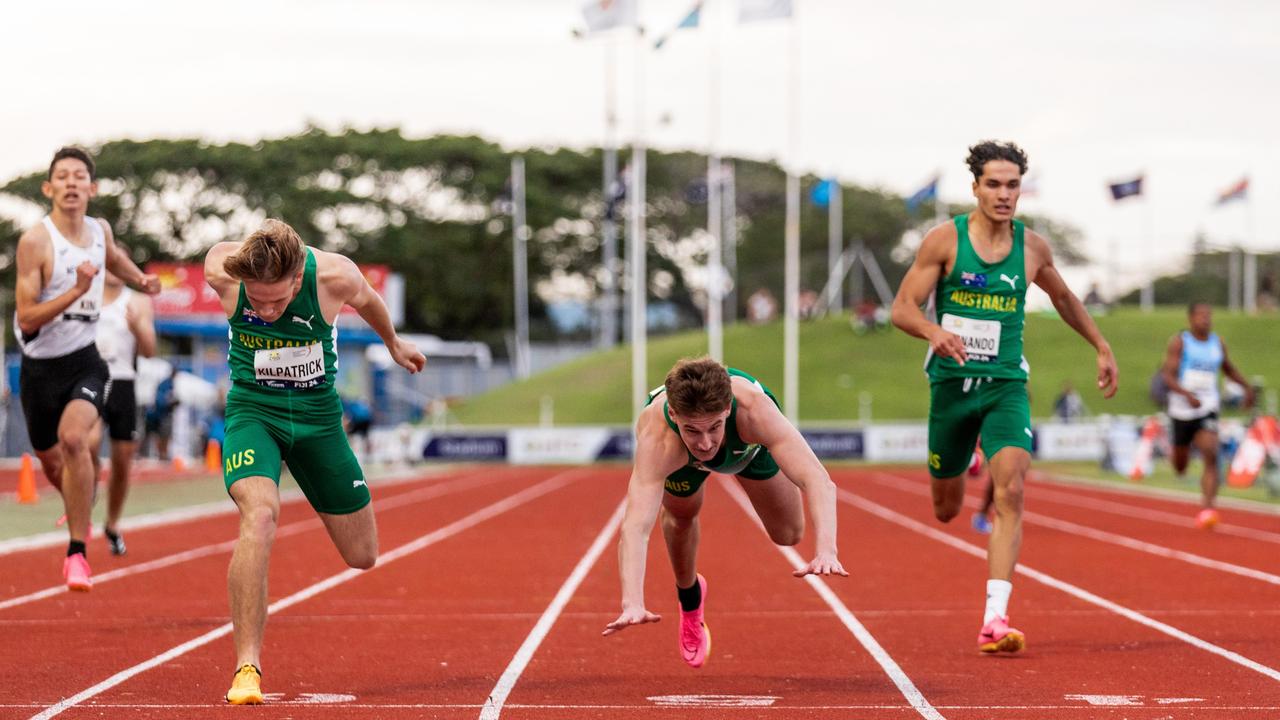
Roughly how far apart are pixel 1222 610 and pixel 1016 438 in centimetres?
206

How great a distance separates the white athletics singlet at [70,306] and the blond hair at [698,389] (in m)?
4.17

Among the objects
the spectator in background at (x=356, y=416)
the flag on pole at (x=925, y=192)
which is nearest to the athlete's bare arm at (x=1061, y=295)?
the spectator in background at (x=356, y=416)

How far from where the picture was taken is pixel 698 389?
16.6 ft

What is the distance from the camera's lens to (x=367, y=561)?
6254 mm

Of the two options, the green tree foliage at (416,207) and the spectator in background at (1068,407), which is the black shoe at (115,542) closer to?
the spectator in background at (1068,407)

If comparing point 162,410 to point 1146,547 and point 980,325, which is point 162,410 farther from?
point 980,325

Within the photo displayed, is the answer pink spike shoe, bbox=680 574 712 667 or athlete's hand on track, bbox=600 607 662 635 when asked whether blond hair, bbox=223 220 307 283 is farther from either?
pink spike shoe, bbox=680 574 712 667

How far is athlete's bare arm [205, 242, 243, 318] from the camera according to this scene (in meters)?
5.69

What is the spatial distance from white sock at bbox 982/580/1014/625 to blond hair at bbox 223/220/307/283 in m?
3.17

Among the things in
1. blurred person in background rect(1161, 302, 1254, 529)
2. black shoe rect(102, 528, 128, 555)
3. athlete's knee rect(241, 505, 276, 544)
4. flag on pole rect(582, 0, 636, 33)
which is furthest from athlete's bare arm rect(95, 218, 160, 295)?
flag on pole rect(582, 0, 636, 33)

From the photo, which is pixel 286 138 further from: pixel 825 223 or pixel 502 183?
pixel 825 223

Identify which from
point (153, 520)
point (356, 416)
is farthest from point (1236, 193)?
point (153, 520)

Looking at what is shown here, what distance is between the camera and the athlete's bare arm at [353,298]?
227 inches

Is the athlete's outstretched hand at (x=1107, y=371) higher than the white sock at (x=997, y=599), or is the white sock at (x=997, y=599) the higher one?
the athlete's outstretched hand at (x=1107, y=371)
